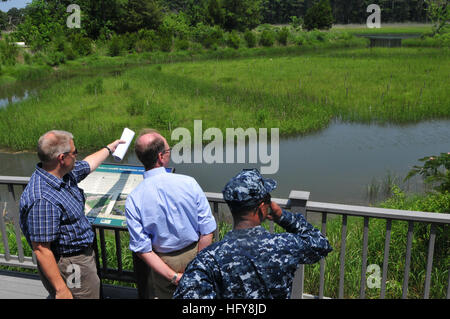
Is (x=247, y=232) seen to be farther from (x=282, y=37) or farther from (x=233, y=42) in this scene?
(x=282, y=37)

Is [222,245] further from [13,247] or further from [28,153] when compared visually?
[28,153]

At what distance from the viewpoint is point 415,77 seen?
21.5m

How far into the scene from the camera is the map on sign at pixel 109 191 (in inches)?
135

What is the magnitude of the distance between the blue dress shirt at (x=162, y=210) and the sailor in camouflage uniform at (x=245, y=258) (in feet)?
2.58

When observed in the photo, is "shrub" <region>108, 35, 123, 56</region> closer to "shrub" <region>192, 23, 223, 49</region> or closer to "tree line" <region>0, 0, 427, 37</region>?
"tree line" <region>0, 0, 427, 37</region>

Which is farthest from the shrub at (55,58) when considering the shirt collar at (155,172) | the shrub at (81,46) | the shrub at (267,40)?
the shirt collar at (155,172)

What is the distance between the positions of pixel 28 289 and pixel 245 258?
295 centimetres

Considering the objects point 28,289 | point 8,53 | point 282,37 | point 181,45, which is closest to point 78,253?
point 28,289

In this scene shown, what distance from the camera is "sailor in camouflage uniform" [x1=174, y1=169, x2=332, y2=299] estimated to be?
2.03 m

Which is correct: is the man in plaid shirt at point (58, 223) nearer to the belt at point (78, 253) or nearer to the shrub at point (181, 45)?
the belt at point (78, 253)

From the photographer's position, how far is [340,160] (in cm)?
1234

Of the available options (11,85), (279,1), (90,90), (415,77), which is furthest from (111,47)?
(279,1)
